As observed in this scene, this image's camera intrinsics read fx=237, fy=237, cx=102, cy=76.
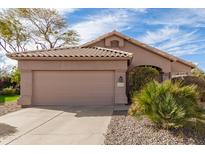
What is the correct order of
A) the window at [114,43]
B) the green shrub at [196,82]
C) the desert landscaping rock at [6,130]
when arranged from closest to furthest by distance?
1. the desert landscaping rock at [6,130]
2. the green shrub at [196,82]
3. the window at [114,43]

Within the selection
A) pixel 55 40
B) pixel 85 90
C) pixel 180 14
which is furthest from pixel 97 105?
pixel 55 40

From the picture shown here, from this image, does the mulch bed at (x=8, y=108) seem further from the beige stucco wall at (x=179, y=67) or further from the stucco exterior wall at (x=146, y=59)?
the beige stucco wall at (x=179, y=67)

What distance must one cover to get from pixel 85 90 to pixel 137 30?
29.9 ft

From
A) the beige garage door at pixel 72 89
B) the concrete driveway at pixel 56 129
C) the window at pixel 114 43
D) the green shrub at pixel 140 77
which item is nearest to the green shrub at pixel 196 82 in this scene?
the green shrub at pixel 140 77

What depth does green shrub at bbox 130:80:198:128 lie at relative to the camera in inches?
313

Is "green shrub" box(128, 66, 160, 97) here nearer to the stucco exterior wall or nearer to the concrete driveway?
the stucco exterior wall

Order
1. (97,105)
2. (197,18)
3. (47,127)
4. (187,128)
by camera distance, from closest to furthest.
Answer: (187,128) → (47,127) → (97,105) → (197,18)

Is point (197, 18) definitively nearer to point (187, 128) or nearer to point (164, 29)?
point (164, 29)

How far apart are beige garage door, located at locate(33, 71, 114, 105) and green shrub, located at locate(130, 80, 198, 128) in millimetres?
6656

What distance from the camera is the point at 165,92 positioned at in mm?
8664

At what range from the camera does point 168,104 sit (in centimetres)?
815

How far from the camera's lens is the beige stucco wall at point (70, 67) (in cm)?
1560

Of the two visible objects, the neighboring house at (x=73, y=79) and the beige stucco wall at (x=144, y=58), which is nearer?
the neighboring house at (x=73, y=79)

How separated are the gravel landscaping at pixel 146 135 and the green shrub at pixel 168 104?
310 mm
